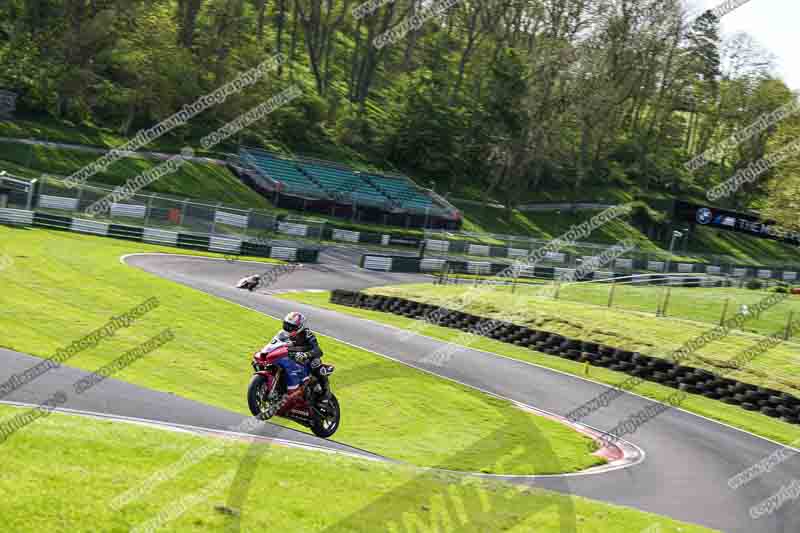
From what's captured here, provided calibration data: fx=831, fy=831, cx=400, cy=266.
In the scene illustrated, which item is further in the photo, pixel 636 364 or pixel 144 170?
pixel 144 170

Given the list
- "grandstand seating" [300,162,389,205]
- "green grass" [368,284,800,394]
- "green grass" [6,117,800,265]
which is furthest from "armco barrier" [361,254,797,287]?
"grandstand seating" [300,162,389,205]

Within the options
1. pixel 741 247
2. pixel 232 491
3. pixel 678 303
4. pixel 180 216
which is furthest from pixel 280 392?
pixel 741 247

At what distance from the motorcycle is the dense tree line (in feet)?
107

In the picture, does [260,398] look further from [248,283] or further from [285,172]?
[285,172]

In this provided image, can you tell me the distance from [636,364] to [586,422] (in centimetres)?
578

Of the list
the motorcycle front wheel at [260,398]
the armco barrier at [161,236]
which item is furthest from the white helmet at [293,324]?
the armco barrier at [161,236]

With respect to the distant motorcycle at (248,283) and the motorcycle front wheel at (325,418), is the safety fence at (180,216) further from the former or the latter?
the motorcycle front wheel at (325,418)

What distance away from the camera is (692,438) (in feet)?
60.5

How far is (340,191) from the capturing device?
5678 centimetres

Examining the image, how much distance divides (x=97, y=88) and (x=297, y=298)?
88.3ft

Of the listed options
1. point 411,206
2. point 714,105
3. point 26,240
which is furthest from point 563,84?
point 26,240

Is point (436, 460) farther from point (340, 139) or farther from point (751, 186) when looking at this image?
point (751, 186)

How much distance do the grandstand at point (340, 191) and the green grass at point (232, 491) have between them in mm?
42672

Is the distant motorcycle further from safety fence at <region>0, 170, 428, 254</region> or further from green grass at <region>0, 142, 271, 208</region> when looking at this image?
green grass at <region>0, 142, 271, 208</region>
